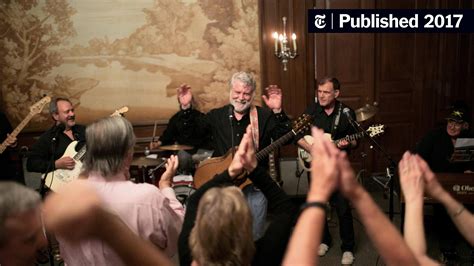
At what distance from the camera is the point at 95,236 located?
772 millimetres

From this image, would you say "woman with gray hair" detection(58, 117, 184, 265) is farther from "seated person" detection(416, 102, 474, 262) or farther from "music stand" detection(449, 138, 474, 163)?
"seated person" detection(416, 102, 474, 262)

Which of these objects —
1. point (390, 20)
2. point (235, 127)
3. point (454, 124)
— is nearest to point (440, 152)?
point (454, 124)

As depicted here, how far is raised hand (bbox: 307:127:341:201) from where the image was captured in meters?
1.24

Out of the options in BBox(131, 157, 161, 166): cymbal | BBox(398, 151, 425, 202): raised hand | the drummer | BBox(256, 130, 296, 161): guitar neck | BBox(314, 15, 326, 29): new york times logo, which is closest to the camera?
BBox(398, 151, 425, 202): raised hand

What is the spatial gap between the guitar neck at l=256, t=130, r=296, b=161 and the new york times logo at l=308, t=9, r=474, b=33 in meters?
2.68

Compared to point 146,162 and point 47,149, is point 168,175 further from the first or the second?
point 47,149

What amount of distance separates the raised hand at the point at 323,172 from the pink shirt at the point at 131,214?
34.3 inches

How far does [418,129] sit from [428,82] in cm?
65

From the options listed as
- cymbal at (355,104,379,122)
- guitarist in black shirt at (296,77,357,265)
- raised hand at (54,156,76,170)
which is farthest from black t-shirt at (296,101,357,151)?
raised hand at (54,156,76,170)

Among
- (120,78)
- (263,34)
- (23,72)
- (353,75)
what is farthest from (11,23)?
(353,75)

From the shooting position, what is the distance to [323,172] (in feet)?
4.11

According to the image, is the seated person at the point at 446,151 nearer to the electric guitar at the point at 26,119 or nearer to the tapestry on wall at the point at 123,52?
the tapestry on wall at the point at 123,52

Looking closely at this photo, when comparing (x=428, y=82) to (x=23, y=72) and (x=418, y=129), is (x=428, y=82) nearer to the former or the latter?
(x=418, y=129)

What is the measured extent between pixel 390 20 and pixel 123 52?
3.54 metres
